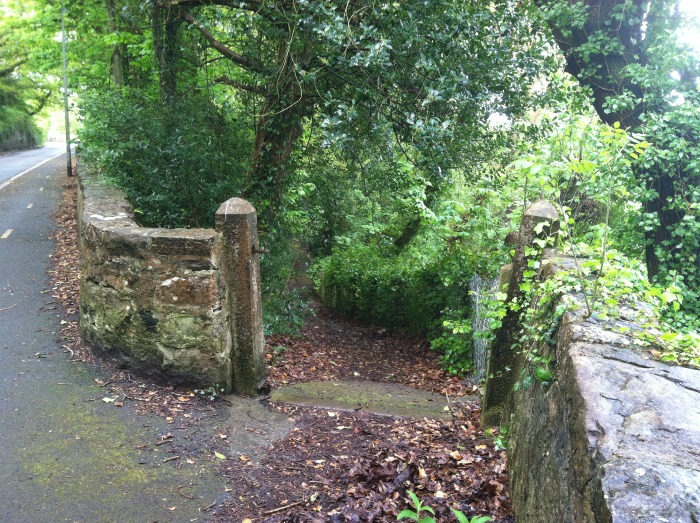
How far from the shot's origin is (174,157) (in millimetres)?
7703

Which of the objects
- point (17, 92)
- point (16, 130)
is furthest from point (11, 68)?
point (16, 130)

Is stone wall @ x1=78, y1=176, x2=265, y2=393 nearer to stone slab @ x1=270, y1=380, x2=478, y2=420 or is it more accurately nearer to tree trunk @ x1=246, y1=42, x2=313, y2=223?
stone slab @ x1=270, y1=380, x2=478, y2=420

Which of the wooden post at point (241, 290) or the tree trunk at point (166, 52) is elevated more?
the tree trunk at point (166, 52)

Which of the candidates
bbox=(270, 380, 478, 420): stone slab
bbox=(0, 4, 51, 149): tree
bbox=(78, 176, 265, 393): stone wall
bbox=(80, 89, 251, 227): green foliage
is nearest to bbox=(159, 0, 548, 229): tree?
bbox=(80, 89, 251, 227): green foliage

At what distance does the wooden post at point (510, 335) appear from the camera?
14.8ft

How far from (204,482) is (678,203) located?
730 cm

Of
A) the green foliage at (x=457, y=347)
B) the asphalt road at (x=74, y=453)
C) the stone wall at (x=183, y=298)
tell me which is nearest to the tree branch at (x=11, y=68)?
the asphalt road at (x=74, y=453)

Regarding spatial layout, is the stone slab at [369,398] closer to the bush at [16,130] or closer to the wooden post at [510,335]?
the wooden post at [510,335]

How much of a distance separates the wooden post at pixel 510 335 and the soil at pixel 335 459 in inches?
10.9

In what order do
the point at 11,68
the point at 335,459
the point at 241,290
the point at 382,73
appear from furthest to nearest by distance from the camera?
the point at 11,68
the point at 382,73
the point at 241,290
the point at 335,459

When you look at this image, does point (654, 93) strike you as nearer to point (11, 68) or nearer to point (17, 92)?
point (11, 68)

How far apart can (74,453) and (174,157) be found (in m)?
4.78

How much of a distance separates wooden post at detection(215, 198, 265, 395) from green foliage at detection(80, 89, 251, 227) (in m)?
2.77

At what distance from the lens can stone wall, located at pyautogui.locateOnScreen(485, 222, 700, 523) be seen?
1567 millimetres
